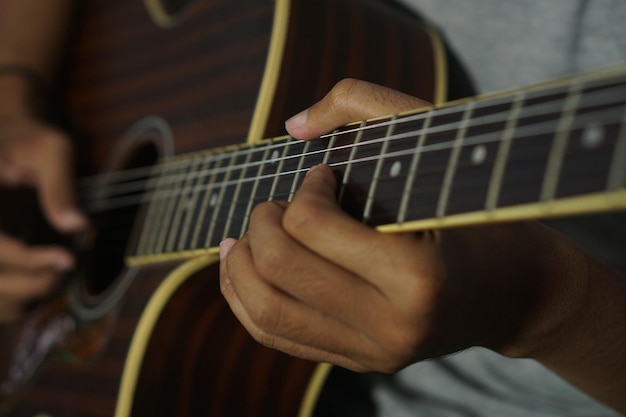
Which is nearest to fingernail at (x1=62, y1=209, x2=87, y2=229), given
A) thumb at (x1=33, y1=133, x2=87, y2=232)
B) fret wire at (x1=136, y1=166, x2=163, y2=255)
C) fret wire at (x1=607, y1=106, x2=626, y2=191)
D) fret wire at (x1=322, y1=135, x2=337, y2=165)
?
thumb at (x1=33, y1=133, x2=87, y2=232)

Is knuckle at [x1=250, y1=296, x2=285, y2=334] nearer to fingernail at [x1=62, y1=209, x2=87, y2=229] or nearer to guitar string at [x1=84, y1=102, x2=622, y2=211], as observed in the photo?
guitar string at [x1=84, y1=102, x2=622, y2=211]

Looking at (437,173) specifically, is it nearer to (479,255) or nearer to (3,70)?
(479,255)

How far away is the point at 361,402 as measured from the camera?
779 millimetres

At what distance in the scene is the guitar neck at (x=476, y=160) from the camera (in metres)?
0.33

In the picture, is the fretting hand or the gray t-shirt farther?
the gray t-shirt

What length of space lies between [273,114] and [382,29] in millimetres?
188

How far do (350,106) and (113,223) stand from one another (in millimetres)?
494

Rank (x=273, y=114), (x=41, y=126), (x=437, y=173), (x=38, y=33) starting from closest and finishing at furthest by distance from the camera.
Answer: (x=437, y=173) → (x=273, y=114) → (x=41, y=126) → (x=38, y=33)

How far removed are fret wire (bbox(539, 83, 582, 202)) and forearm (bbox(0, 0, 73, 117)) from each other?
89 cm

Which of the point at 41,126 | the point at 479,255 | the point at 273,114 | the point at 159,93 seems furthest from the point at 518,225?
the point at 41,126

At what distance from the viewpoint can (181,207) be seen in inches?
26.7

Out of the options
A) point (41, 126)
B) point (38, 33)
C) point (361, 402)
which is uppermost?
point (38, 33)

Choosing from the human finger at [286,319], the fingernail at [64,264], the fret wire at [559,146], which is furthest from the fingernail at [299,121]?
the fingernail at [64,264]

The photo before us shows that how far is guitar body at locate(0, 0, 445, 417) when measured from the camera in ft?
2.25
